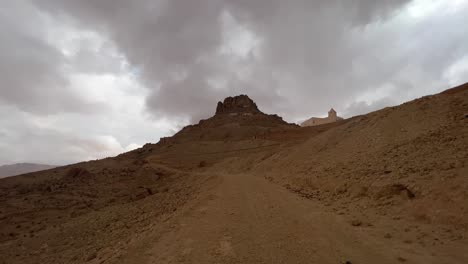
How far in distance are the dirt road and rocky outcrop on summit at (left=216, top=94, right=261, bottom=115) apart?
359 feet

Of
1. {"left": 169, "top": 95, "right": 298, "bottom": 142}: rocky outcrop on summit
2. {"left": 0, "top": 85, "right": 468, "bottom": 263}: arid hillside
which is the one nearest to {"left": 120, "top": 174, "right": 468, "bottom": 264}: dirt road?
{"left": 0, "top": 85, "right": 468, "bottom": 263}: arid hillside

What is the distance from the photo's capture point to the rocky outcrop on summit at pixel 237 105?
12175 centimetres

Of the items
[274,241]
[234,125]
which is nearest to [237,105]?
[234,125]

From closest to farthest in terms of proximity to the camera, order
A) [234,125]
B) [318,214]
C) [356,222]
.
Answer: [356,222] < [318,214] < [234,125]

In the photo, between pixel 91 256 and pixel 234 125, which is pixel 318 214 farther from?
pixel 234 125

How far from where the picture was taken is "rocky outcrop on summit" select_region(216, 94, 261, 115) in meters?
122

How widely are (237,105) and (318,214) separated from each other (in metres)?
115

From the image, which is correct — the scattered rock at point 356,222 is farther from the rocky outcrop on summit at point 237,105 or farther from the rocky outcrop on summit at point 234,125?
the rocky outcrop on summit at point 237,105

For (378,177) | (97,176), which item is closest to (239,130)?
(97,176)

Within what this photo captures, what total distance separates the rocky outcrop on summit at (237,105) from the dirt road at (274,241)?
10935cm

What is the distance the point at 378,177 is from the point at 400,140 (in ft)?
12.8

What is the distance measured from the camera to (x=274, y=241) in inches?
316

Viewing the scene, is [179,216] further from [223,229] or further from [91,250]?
[91,250]

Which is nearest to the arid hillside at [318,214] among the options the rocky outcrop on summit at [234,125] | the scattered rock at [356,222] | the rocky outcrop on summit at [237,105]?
the scattered rock at [356,222]
